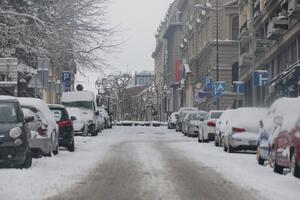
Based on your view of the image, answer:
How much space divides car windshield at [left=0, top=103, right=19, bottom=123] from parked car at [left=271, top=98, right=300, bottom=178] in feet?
18.6

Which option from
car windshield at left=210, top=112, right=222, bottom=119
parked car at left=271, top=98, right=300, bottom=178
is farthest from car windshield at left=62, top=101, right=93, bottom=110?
parked car at left=271, top=98, right=300, bottom=178

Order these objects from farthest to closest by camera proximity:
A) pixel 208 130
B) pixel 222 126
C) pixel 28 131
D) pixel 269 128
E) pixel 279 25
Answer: pixel 279 25 → pixel 208 130 → pixel 222 126 → pixel 269 128 → pixel 28 131

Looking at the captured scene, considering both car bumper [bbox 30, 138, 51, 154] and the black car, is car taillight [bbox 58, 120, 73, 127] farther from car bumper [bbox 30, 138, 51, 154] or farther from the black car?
the black car

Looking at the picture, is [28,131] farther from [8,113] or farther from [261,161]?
[261,161]

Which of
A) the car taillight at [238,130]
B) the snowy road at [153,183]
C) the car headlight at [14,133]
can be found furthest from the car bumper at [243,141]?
the car headlight at [14,133]

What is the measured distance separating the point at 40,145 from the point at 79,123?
18.9m

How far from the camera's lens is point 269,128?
1906cm

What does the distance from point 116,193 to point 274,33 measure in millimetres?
30315

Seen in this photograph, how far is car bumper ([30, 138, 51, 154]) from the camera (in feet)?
65.9

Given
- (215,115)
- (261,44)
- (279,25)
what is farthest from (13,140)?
(261,44)

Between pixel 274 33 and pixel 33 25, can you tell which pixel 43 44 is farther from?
pixel 274 33

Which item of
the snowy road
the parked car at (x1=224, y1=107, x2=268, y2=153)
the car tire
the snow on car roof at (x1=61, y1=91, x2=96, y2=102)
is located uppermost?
the snow on car roof at (x1=61, y1=91, x2=96, y2=102)

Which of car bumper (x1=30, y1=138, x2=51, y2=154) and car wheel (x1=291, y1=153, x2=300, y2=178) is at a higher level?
car bumper (x1=30, y1=138, x2=51, y2=154)

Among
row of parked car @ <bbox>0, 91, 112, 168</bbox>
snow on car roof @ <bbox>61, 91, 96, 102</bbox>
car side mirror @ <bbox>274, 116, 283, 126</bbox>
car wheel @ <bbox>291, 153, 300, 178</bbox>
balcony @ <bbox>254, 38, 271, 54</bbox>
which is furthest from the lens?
balcony @ <bbox>254, 38, 271, 54</bbox>
